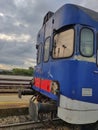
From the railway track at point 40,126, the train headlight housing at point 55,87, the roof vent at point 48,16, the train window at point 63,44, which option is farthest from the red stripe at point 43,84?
the roof vent at point 48,16

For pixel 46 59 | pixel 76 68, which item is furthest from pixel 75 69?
pixel 46 59

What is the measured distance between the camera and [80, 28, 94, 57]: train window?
5.88m

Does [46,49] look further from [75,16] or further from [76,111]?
[76,111]

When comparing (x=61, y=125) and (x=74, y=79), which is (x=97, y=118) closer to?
(x=74, y=79)

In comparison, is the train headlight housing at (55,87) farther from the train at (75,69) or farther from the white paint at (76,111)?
the white paint at (76,111)

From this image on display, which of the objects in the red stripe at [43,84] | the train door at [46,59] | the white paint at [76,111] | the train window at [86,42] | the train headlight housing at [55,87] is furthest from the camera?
the train door at [46,59]

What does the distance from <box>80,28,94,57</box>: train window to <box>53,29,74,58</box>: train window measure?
236mm

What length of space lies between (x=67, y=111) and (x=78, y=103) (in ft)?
1.02

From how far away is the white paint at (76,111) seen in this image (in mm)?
5652

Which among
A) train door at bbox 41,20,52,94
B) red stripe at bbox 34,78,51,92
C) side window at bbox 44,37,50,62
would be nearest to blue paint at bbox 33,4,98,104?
red stripe at bbox 34,78,51,92

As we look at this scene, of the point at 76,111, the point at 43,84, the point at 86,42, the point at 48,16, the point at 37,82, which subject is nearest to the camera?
the point at 76,111

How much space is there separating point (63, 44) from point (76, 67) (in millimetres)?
816

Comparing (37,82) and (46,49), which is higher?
(46,49)

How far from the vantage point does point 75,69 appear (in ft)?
18.8
